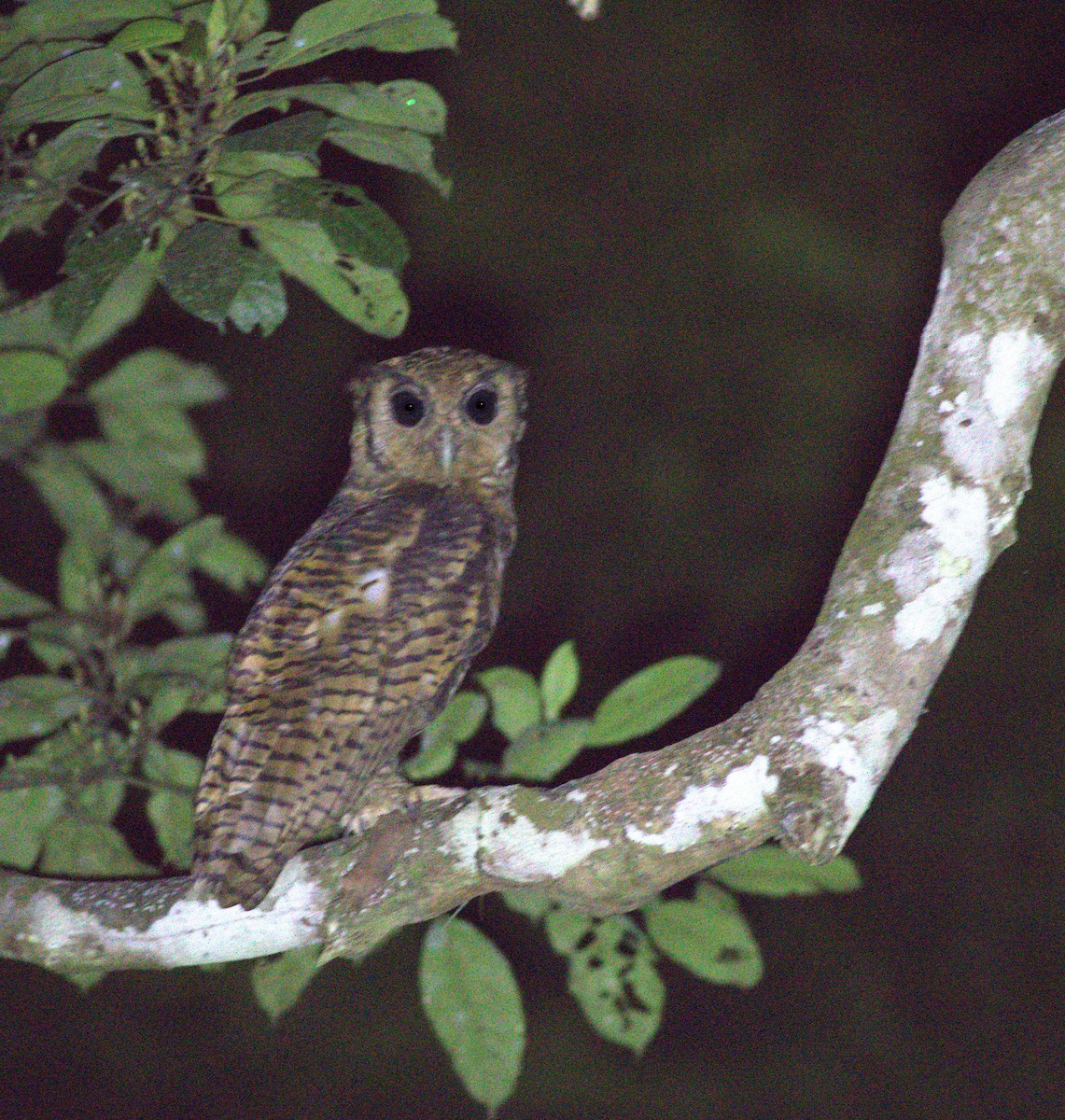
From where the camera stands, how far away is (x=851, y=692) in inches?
52.9

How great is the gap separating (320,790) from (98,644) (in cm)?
84

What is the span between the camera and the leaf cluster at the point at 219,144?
143cm

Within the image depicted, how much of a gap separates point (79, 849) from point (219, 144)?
118cm

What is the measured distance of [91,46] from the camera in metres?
1.51

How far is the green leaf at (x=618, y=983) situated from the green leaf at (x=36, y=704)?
0.92 m

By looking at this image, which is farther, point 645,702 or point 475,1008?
point 645,702

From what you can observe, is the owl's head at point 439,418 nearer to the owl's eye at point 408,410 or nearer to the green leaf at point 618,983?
the owl's eye at point 408,410

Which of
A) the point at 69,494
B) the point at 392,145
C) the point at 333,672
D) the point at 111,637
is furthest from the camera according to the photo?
the point at 69,494

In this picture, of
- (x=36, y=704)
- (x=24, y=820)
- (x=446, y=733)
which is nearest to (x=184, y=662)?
(x=36, y=704)

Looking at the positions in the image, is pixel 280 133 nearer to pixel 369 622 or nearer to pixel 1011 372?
pixel 369 622

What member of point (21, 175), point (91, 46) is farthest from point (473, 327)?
point (91, 46)

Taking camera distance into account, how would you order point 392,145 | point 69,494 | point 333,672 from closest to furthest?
point 392,145 → point 333,672 → point 69,494

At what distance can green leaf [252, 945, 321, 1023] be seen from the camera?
80.4 inches

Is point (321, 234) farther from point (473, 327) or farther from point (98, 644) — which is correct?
point (473, 327)
